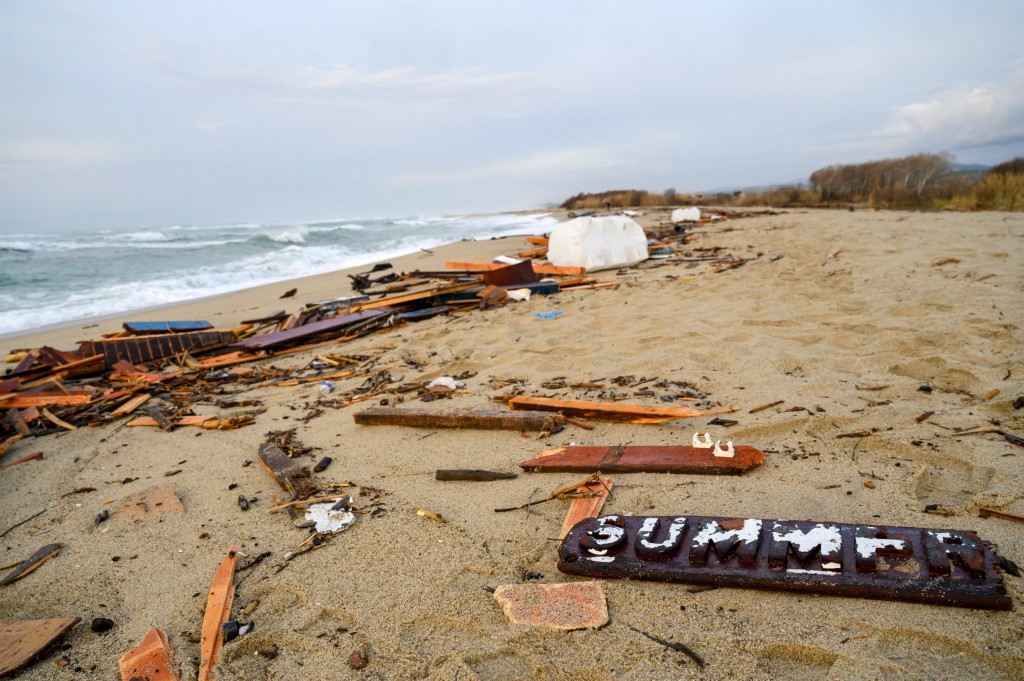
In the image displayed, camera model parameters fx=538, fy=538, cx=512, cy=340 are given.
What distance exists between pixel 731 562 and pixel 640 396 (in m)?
1.64

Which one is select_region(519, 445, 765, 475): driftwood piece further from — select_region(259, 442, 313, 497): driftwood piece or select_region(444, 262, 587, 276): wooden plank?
select_region(444, 262, 587, 276): wooden plank

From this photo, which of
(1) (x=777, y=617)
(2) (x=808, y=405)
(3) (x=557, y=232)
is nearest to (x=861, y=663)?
(1) (x=777, y=617)

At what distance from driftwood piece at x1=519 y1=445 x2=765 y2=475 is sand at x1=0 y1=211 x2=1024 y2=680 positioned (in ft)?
0.19

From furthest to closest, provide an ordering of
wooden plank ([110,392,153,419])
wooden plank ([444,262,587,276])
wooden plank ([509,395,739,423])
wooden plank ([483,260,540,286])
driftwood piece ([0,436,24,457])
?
wooden plank ([444,262,587,276]) → wooden plank ([483,260,540,286]) → wooden plank ([110,392,153,419]) → driftwood piece ([0,436,24,457]) → wooden plank ([509,395,739,423])

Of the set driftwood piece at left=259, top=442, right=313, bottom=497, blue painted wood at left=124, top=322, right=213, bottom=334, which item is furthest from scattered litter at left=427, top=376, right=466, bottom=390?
blue painted wood at left=124, top=322, right=213, bottom=334

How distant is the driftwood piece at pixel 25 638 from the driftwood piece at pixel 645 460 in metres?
1.81

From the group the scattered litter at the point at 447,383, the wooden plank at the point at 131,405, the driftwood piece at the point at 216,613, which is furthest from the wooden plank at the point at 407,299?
the driftwood piece at the point at 216,613

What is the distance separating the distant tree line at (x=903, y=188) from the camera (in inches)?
538

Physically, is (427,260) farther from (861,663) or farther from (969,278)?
(861,663)

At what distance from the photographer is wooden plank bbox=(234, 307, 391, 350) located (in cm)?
564

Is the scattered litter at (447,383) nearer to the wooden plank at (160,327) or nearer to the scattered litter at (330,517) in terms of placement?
the scattered litter at (330,517)

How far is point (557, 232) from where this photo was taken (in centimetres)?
907

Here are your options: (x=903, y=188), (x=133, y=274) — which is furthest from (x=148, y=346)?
(x=903, y=188)

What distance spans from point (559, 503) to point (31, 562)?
7.33 ft
